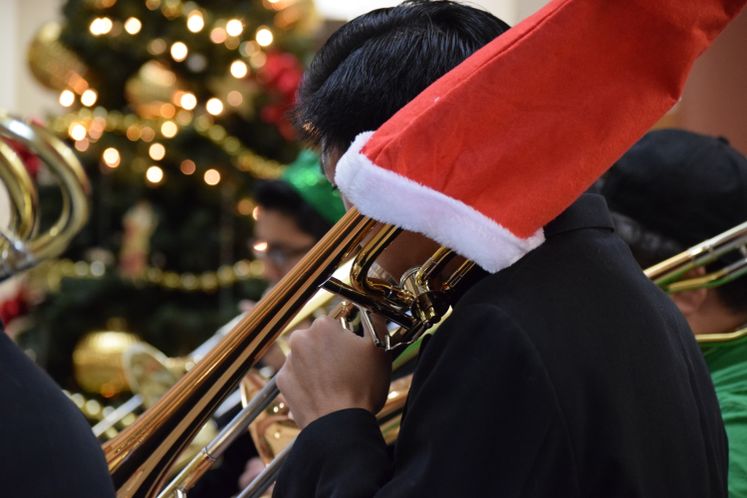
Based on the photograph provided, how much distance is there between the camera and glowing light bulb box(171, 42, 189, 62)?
3.76m

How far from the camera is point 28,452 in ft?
2.92

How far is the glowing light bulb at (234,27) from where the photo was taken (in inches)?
148


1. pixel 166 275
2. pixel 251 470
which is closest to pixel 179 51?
pixel 166 275

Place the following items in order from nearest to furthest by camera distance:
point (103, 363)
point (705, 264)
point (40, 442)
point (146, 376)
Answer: point (40, 442), point (705, 264), point (146, 376), point (103, 363)

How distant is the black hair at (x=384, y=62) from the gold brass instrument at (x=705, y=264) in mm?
557

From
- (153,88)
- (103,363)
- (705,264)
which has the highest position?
(153,88)

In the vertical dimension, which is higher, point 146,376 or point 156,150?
point 156,150

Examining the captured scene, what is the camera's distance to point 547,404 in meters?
0.80

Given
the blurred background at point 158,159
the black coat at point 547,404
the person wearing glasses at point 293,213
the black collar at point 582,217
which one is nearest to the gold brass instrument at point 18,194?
the person wearing glasses at point 293,213

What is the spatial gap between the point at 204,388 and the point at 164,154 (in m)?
2.83

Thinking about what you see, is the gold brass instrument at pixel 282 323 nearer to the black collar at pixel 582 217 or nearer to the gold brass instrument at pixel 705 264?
the black collar at pixel 582 217

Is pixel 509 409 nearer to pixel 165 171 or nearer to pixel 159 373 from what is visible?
pixel 159 373

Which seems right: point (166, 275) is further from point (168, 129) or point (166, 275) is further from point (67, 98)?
point (67, 98)

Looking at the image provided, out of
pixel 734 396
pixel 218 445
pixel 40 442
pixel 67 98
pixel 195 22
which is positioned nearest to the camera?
pixel 40 442
